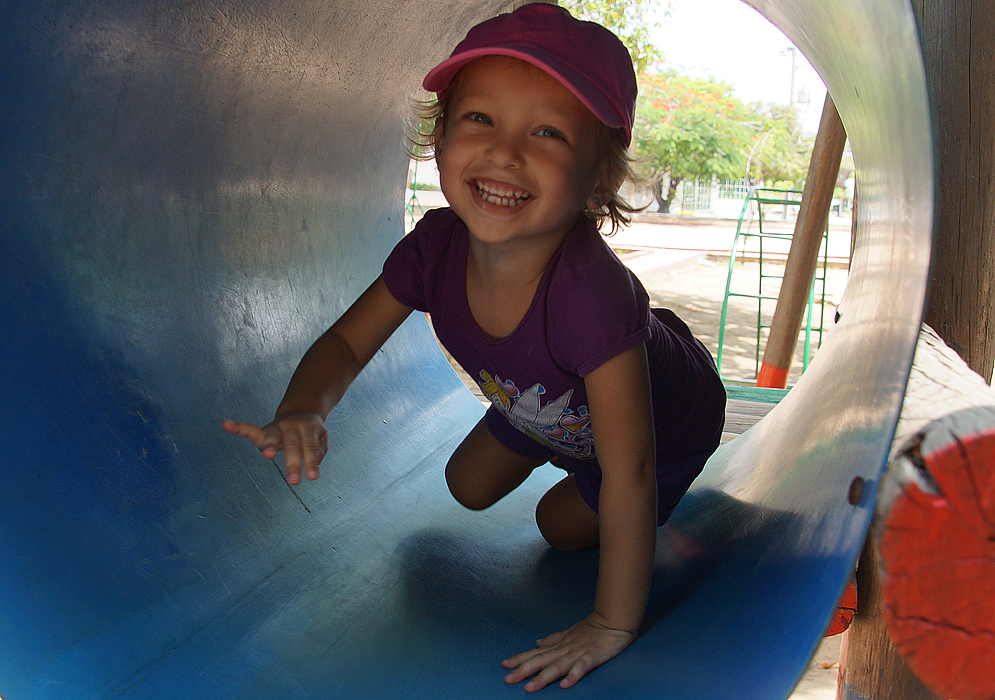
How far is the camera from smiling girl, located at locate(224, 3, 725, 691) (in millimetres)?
1381

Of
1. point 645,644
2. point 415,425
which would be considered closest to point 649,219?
point 415,425

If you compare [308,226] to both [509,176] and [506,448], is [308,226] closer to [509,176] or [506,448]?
[506,448]

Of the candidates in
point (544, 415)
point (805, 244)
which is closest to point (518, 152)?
point (544, 415)

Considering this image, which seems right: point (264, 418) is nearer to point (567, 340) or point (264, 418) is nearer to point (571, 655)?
point (567, 340)

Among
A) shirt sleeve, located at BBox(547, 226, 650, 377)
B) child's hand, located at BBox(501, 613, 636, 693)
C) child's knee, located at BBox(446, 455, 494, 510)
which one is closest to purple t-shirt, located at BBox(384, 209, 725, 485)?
shirt sleeve, located at BBox(547, 226, 650, 377)

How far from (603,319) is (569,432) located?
0.37 metres

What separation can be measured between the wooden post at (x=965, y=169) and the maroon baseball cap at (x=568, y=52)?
21.7 inches

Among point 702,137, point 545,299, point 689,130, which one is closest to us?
point 545,299

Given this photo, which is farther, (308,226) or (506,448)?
(308,226)

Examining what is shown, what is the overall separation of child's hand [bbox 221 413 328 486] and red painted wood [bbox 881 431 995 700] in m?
0.82

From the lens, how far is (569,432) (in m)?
1.74

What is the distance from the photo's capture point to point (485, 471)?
2.18 m

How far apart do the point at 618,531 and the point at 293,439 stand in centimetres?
56

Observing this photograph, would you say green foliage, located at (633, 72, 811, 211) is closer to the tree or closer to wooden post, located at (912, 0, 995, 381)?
the tree
